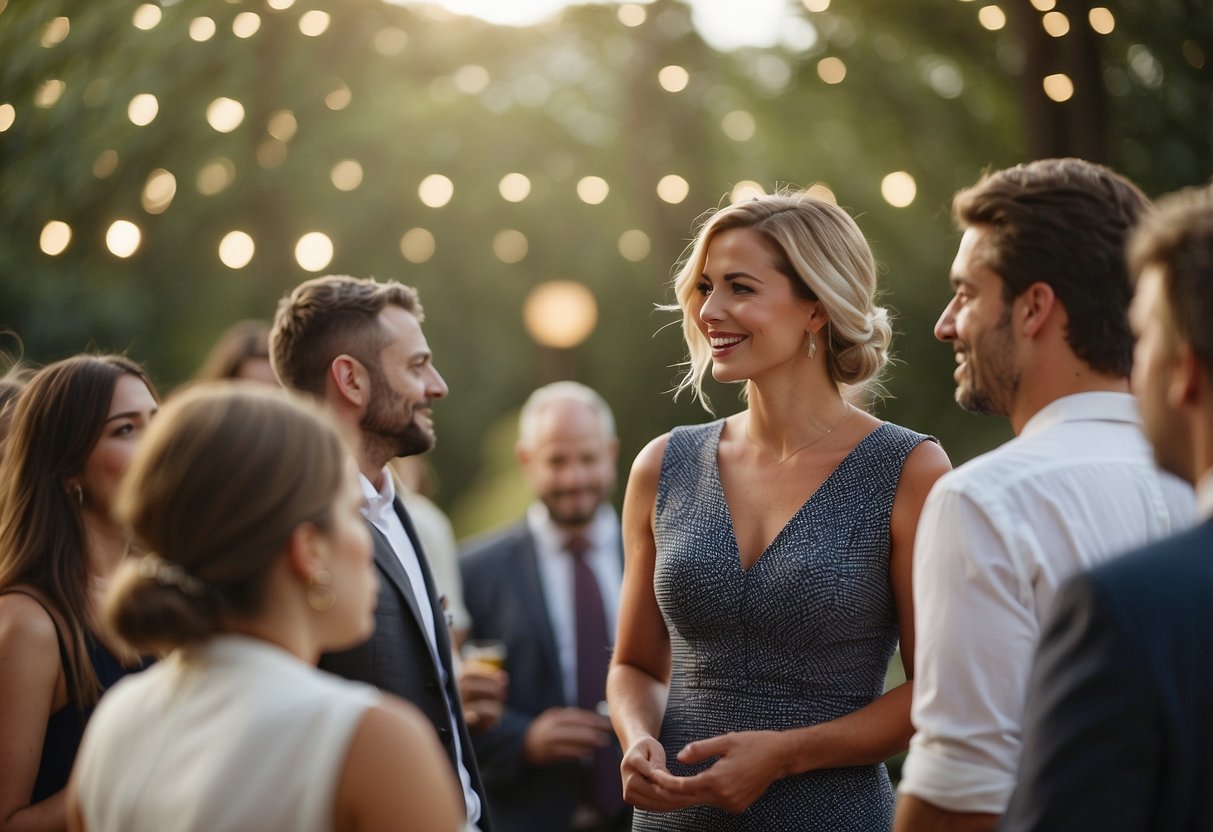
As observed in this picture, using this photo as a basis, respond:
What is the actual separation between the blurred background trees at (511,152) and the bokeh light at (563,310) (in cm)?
3

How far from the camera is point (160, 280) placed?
916cm

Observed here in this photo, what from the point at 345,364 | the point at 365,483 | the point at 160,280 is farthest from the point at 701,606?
the point at 160,280

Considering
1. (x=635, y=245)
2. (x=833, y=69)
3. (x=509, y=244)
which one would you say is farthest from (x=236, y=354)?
(x=635, y=245)

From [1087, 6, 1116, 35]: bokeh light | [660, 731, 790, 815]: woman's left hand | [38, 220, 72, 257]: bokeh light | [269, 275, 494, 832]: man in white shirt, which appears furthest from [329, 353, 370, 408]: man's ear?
[38, 220, 72, 257]: bokeh light

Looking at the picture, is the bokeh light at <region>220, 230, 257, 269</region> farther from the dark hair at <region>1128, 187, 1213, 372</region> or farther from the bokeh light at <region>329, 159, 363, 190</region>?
the dark hair at <region>1128, 187, 1213, 372</region>

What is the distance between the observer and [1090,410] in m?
1.99

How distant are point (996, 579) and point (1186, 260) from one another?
1.97ft

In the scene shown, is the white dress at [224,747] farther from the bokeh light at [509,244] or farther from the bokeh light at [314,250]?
the bokeh light at [509,244]

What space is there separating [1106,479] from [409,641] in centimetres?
157

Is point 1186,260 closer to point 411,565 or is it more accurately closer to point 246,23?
point 411,565

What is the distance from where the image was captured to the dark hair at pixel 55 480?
2.62m

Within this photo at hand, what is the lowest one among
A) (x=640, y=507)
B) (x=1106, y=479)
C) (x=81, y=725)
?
(x=81, y=725)

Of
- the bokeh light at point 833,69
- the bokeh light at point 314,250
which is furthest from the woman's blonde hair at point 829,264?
the bokeh light at point 833,69

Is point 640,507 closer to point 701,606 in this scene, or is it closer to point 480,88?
point 701,606
